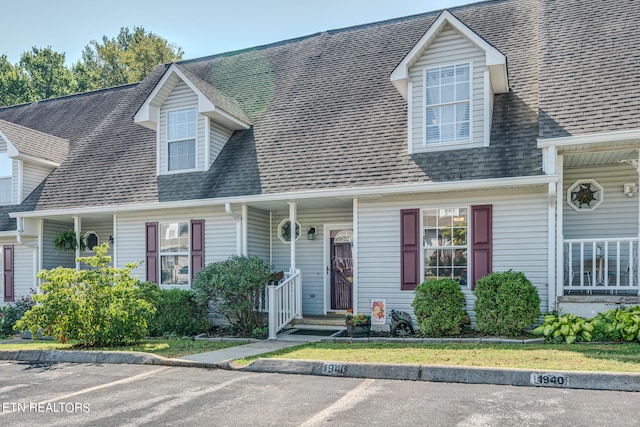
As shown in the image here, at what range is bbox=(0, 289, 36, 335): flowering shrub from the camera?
45.0ft

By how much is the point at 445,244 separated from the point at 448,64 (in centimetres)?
373

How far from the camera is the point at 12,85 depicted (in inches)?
1302

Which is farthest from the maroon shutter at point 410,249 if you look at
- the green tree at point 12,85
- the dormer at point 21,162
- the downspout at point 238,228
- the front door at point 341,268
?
the green tree at point 12,85

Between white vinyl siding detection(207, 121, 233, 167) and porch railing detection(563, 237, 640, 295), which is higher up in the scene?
white vinyl siding detection(207, 121, 233, 167)

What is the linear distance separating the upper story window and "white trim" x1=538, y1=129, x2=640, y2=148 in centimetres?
179

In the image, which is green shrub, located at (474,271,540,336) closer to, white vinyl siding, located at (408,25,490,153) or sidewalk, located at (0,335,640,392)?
sidewalk, located at (0,335,640,392)

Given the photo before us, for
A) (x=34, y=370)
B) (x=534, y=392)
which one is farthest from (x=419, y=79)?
(x=34, y=370)

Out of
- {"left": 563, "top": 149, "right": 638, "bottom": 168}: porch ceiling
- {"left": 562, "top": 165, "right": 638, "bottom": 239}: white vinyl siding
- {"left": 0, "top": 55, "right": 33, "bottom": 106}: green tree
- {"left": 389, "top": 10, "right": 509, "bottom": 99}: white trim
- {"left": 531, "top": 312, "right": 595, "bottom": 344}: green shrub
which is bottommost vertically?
{"left": 531, "top": 312, "right": 595, "bottom": 344}: green shrub

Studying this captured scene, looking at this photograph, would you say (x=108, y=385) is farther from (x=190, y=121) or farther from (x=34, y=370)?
(x=190, y=121)

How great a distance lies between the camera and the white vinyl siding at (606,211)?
10.4 m

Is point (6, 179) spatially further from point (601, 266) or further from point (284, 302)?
point (601, 266)

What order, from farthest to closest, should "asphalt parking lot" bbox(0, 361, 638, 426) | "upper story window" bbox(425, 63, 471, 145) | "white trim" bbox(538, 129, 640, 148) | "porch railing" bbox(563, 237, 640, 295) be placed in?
"upper story window" bbox(425, 63, 471, 145) < "porch railing" bbox(563, 237, 640, 295) < "white trim" bbox(538, 129, 640, 148) < "asphalt parking lot" bbox(0, 361, 638, 426)

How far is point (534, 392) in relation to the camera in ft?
19.5

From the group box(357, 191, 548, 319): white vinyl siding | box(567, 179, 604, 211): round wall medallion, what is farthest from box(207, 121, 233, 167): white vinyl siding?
box(567, 179, 604, 211): round wall medallion
